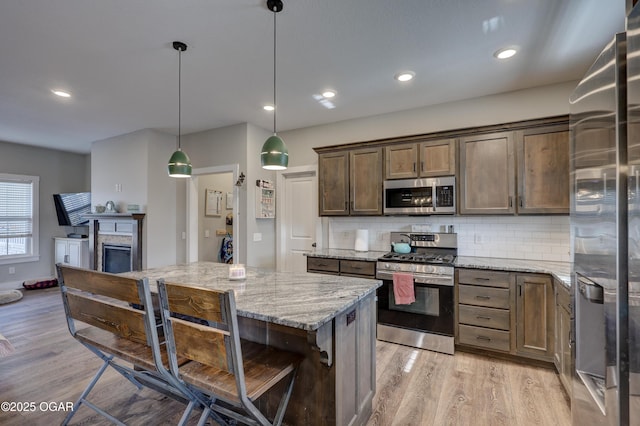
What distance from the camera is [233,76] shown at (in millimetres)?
3000

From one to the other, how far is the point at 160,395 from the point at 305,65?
3049 millimetres

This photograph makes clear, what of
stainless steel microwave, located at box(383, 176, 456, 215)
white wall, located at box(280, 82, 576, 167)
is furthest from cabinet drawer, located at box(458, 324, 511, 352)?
white wall, located at box(280, 82, 576, 167)

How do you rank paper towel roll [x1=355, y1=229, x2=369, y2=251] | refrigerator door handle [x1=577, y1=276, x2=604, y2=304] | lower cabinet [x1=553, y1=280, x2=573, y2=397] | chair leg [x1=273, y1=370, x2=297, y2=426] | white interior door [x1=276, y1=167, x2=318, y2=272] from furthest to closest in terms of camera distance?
white interior door [x1=276, y1=167, x2=318, y2=272] < paper towel roll [x1=355, y1=229, x2=369, y2=251] < lower cabinet [x1=553, y1=280, x2=573, y2=397] < chair leg [x1=273, y1=370, x2=297, y2=426] < refrigerator door handle [x1=577, y1=276, x2=604, y2=304]

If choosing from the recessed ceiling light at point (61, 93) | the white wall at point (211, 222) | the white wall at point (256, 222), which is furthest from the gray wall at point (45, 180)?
the white wall at point (256, 222)

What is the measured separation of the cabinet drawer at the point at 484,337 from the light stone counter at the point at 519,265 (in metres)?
0.62

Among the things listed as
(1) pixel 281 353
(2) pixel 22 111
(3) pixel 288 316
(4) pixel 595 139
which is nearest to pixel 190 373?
(1) pixel 281 353

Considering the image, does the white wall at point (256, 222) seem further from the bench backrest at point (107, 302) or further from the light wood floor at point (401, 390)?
the bench backrest at point (107, 302)

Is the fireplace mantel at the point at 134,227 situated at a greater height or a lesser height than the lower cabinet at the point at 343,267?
greater

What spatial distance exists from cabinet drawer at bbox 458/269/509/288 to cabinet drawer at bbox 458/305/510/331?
25cm

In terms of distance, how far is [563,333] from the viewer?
2312 mm

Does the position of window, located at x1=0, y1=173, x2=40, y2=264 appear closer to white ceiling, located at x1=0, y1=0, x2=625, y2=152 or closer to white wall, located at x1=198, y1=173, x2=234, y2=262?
white ceiling, located at x1=0, y1=0, x2=625, y2=152

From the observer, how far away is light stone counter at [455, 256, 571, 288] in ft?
8.76

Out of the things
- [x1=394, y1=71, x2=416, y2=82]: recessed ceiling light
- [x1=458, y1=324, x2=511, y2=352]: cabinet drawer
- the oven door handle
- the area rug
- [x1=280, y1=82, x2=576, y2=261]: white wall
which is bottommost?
the area rug

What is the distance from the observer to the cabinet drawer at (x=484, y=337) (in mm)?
2856
